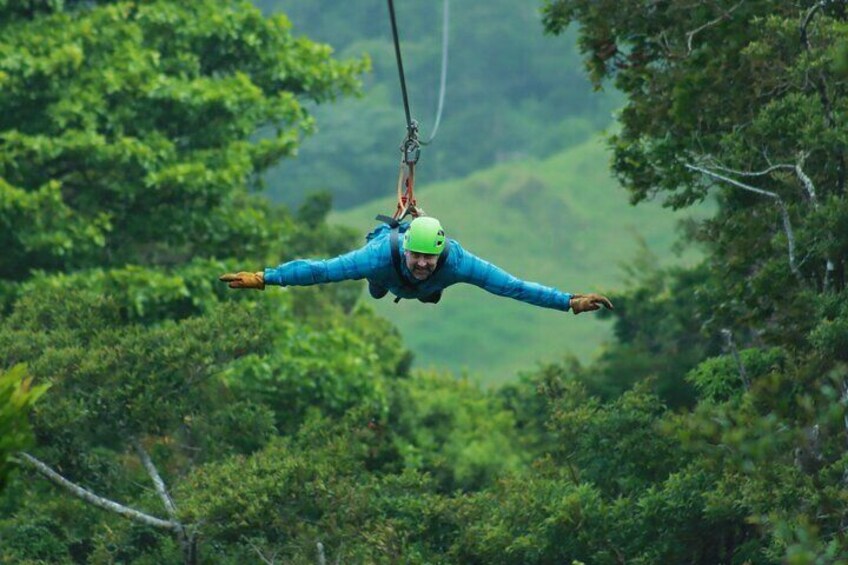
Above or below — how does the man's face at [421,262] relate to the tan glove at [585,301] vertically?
above

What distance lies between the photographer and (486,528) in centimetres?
2225

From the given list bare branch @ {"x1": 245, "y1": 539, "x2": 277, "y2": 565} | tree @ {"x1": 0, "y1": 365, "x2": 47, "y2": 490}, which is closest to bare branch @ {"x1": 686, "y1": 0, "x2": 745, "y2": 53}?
bare branch @ {"x1": 245, "y1": 539, "x2": 277, "y2": 565}

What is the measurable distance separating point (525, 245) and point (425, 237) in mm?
103928

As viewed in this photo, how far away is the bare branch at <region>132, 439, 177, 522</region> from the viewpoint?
71.4 ft

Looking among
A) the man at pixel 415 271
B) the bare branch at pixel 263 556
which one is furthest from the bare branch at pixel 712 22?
the man at pixel 415 271

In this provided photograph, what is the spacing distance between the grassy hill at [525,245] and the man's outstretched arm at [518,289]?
86151 millimetres

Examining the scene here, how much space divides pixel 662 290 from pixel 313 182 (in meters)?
89.5

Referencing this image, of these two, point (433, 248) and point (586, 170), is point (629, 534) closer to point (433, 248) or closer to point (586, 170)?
point (433, 248)

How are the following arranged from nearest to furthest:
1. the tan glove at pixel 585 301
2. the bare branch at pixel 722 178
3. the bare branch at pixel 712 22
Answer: the tan glove at pixel 585 301 < the bare branch at pixel 722 178 < the bare branch at pixel 712 22

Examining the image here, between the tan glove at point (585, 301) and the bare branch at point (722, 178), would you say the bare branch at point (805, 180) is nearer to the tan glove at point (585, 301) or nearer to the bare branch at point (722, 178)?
the bare branch at point (722, 178)

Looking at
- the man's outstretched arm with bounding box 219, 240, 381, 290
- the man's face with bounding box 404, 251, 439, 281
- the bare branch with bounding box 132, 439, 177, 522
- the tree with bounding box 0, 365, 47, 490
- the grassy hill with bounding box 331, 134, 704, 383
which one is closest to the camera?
the tree with bounding box 0, 365, 47, 490

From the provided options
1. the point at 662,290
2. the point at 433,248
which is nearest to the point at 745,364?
the point at 433,248

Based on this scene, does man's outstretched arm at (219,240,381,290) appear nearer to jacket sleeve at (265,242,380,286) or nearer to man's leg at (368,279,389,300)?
jacket sleeve at (265,242,380,286)

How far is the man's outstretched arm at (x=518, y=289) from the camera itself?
14414 millimetres
